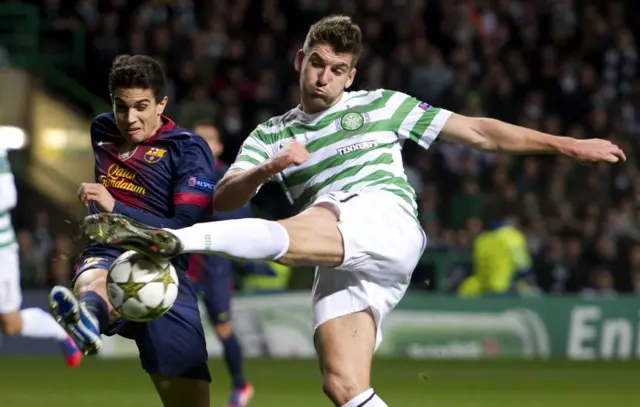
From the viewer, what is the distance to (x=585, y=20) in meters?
20.4

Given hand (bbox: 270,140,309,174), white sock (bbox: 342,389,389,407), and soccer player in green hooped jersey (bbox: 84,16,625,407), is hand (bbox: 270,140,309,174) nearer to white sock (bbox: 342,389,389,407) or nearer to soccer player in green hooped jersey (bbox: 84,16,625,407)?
soccer player in green hooped jersey (bbox: 84,16,625,407)

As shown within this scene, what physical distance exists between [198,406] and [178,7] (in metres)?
14.3

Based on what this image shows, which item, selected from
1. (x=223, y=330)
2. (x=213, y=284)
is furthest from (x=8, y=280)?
(x=223, y=330)

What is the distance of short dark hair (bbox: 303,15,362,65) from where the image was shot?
617 centimetres

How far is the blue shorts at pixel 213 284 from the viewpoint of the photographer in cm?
1048

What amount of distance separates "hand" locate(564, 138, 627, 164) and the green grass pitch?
4.83 meters

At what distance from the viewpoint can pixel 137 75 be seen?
6109 millimetres

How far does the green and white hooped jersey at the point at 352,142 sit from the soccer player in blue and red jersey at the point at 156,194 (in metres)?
0.28

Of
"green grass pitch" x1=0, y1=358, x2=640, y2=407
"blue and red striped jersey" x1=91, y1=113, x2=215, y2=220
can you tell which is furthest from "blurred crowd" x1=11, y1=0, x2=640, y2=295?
"blue and red striped jersey" x1=91, y1=113, x2=215, y2=220

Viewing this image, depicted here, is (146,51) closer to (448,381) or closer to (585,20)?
(585,20)

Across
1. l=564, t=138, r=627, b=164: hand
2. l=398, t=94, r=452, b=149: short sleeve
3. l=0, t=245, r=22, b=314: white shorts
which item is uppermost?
l=398, t=94, r=452, b=149: short sleeve

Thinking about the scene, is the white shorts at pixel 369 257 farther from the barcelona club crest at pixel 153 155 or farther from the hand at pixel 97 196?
the hand at pixel 97 196

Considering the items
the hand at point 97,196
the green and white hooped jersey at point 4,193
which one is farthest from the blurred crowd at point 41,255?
the hand at point 97,196

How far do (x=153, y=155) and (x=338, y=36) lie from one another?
3.48ft
